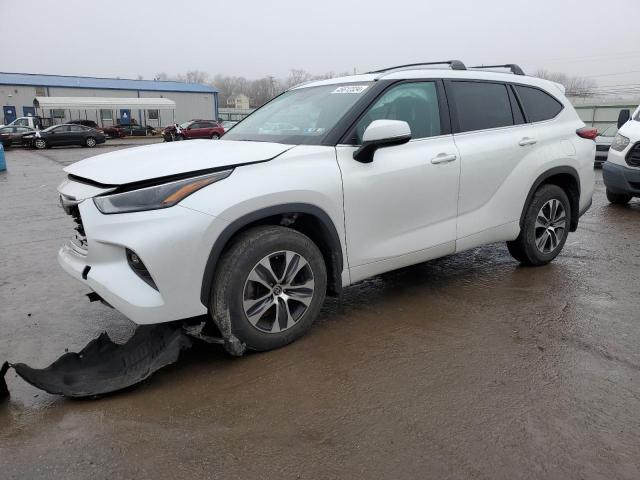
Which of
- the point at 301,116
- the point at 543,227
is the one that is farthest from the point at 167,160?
the point at 543,227

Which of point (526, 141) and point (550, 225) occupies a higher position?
point (526, 141)

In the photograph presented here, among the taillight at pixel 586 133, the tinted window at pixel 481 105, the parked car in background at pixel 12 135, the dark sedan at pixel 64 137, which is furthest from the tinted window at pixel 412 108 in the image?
the parked car in background at pixel 12 135

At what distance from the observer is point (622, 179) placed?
7.93 meters

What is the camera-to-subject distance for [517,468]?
7.12 ft

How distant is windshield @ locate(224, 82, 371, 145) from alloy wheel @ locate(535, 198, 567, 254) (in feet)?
7.38

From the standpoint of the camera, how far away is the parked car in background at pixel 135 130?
3872 cm

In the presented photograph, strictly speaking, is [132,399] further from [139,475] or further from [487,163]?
[487,163]

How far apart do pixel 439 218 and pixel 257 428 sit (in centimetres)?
219

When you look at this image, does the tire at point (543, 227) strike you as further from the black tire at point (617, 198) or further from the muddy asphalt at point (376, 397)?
the black tire at point (617, 198)

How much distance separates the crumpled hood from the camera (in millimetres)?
2859

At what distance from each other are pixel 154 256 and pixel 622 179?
7.84 meters

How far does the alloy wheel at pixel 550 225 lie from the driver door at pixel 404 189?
4.19 ft

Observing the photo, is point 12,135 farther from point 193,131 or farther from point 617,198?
point 617,198

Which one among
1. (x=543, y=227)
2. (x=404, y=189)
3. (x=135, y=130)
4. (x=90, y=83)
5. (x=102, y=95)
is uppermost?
(x=90, y=83)
